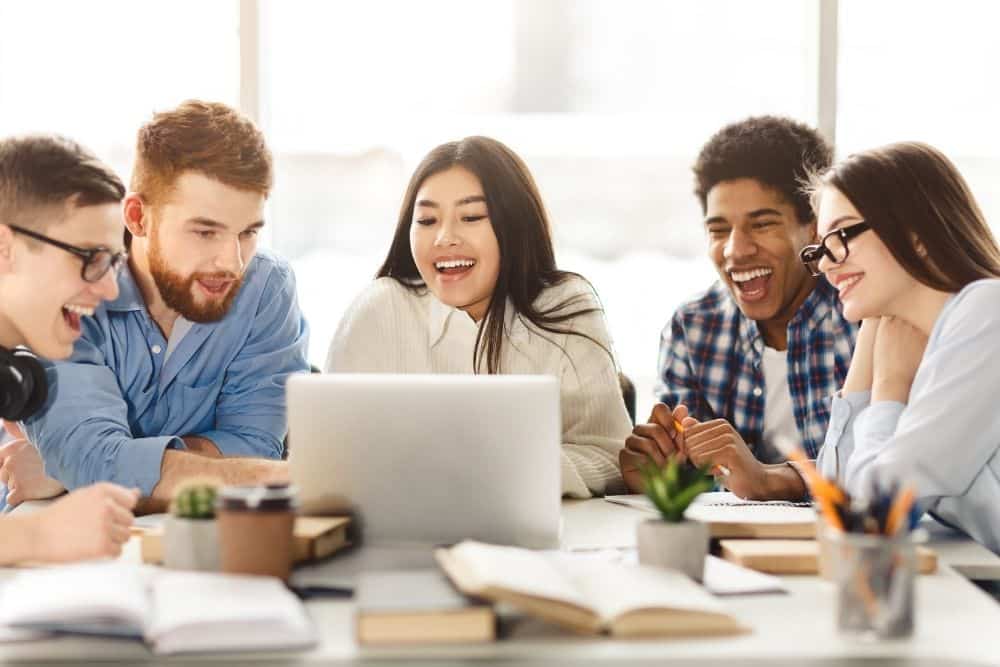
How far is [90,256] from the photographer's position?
207 cm

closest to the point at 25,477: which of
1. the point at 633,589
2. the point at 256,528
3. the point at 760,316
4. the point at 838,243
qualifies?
the point at 256,528

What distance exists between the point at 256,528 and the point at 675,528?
483 mm

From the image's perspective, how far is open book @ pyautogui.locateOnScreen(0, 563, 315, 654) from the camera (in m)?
1.17

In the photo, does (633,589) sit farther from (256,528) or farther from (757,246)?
(757,246)

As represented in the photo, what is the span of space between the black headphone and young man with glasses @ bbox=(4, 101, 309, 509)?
55 cm

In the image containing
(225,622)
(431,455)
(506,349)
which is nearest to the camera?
(225,622)

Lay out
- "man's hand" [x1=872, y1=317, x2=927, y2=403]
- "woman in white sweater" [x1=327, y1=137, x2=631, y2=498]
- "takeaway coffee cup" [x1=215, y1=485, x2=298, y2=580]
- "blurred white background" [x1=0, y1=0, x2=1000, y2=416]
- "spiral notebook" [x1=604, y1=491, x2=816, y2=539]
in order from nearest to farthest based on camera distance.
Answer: "takeaway coffee cup" [x1=215, y1=485, x2=298, y2=580], "spiral notebook" [x1=604, y1=491, x2=816, y2=539], "man's hand" [x1=872, y1=317, x2=927, y2=403], "woman in white sweater" [x1=327, y1=137, x2=631, y2=498], "blurred white background" [x1=0, y1=0, x2=1000, y2=416]

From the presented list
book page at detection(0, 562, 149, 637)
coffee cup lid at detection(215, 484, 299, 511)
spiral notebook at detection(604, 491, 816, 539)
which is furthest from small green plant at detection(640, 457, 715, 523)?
book page at detection(0, 562, 149, 637)

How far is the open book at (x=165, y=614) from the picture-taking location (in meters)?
1.17

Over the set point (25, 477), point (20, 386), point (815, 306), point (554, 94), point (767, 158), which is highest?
point (554, 94)

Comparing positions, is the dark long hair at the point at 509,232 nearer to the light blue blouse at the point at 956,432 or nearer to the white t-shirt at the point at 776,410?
the white t-shirt at the point at 776,410

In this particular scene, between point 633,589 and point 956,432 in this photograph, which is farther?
point 956,432

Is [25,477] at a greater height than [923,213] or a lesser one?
lesser

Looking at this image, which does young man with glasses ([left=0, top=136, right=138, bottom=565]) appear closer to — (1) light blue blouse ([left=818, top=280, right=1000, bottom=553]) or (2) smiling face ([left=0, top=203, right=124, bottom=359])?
(2) smiling face ([left=0, top=203, right=124, bottom=359])
